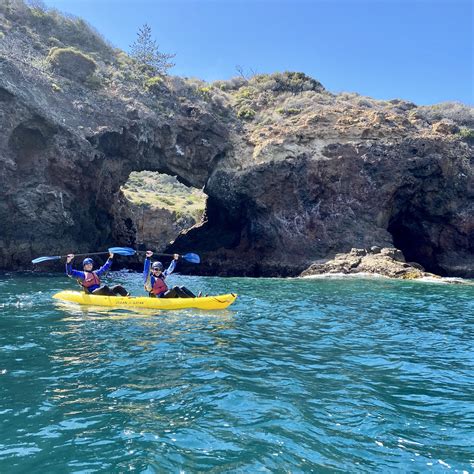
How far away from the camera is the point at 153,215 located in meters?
50.5

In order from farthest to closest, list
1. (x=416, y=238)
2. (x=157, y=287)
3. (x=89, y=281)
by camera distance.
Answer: (x=416, y=238)
(x=89, y=281)
(x=157, y=287)

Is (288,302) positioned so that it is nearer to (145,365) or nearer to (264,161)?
(145,365)

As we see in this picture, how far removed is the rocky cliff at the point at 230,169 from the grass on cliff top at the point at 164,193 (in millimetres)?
19676

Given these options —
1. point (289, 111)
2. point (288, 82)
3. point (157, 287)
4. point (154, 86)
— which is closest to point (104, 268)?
point (157, 287)

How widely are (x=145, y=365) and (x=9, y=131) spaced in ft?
74.4

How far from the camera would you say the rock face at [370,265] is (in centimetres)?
2760

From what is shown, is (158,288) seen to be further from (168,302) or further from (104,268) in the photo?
(104,268)

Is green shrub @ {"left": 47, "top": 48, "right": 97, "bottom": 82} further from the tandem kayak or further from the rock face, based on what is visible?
the tandem kayak

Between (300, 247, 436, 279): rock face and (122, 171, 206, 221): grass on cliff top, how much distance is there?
1045 inches

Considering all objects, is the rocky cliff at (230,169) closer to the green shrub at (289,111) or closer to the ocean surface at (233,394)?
the green shrub at (289,111)

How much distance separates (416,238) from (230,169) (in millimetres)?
15541

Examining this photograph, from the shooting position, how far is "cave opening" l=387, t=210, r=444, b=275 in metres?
34.7

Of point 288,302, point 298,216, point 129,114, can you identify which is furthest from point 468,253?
point 129,114

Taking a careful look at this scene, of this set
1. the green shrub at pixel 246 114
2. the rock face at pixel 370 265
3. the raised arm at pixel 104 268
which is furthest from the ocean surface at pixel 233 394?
the green shrub at pixel 246 114
